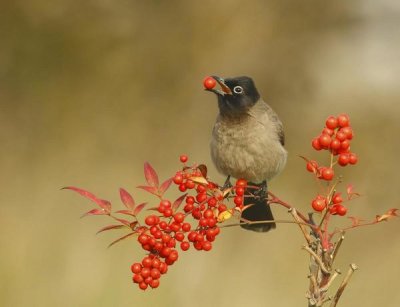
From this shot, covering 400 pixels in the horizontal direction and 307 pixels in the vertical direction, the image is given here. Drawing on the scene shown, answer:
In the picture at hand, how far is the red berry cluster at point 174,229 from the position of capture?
2385 millimetres

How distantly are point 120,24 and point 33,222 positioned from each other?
3.37 metres

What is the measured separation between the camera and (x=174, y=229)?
7.97 feet

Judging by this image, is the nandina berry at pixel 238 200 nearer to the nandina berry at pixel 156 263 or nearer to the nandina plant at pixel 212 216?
the nandina plant at pixel 212 216

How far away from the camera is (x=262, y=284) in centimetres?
570

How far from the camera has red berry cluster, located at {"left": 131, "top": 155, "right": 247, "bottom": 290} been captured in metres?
2.38

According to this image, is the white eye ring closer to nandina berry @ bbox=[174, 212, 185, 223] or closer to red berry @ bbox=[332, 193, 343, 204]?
nandina berry @ bbox=[174, 212, 185, 223]

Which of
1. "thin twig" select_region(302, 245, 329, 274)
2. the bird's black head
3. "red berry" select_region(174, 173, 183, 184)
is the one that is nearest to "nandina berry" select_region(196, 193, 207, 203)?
"red berry" select_region(174, 173, 183, 184)

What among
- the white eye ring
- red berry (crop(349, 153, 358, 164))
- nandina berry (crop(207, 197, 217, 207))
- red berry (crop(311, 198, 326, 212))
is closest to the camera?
red berry (crop(311, 198, 326, 212))

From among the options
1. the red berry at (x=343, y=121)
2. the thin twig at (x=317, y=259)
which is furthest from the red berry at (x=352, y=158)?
the thin twig at (x=317, y=259)

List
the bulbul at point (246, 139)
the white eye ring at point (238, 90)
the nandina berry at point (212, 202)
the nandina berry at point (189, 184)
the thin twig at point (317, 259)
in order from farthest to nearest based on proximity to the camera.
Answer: the bulbul at point (246, 139) → the white eye ring at point (238, 90) → the nandina berry at point (189, 184) → the nandina berry at point (212, 202) → the thin twig at point (317, 259)

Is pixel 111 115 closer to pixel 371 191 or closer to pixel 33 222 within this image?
pixel 33 222

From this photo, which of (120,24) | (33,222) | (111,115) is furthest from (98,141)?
(120,24)

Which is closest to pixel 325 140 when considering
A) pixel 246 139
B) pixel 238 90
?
pixel 238 90

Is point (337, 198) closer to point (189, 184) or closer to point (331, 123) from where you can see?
point (331, 123)
